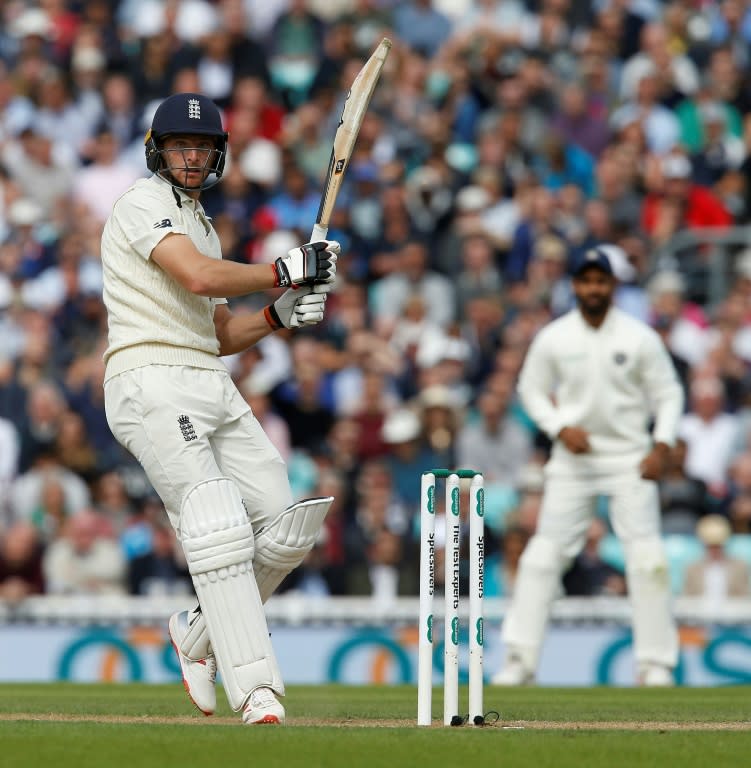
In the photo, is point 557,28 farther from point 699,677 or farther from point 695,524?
point 699,677

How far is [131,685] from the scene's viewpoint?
425 inches

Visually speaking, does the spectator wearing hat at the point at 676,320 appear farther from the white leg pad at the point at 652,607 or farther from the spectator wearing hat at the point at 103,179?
the spectator wearing hat at the point at 103,179

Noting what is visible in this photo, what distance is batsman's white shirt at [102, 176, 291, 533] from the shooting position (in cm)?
691

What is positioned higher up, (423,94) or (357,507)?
(423,94)

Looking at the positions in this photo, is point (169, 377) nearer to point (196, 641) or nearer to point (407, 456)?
point (196, 641)

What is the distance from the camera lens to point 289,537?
23.3 ft

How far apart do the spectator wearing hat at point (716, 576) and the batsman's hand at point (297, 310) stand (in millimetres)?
5707

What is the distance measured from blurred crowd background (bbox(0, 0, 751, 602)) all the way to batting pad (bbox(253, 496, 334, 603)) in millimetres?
4368

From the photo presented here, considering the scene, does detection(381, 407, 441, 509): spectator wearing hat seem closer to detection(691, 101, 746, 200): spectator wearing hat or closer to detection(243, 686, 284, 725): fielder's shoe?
detection(691, 101, 746, 200): spectator wearing hat

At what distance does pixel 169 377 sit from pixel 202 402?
0.16 metres

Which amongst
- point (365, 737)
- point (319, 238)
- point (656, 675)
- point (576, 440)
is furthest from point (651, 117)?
point (365, 737)

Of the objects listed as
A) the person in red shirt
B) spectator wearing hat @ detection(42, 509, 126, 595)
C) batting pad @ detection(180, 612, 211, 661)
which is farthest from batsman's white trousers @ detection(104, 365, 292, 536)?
the person in red shirt

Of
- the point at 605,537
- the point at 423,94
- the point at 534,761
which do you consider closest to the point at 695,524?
the point at 605,537

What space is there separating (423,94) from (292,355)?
3394mm
